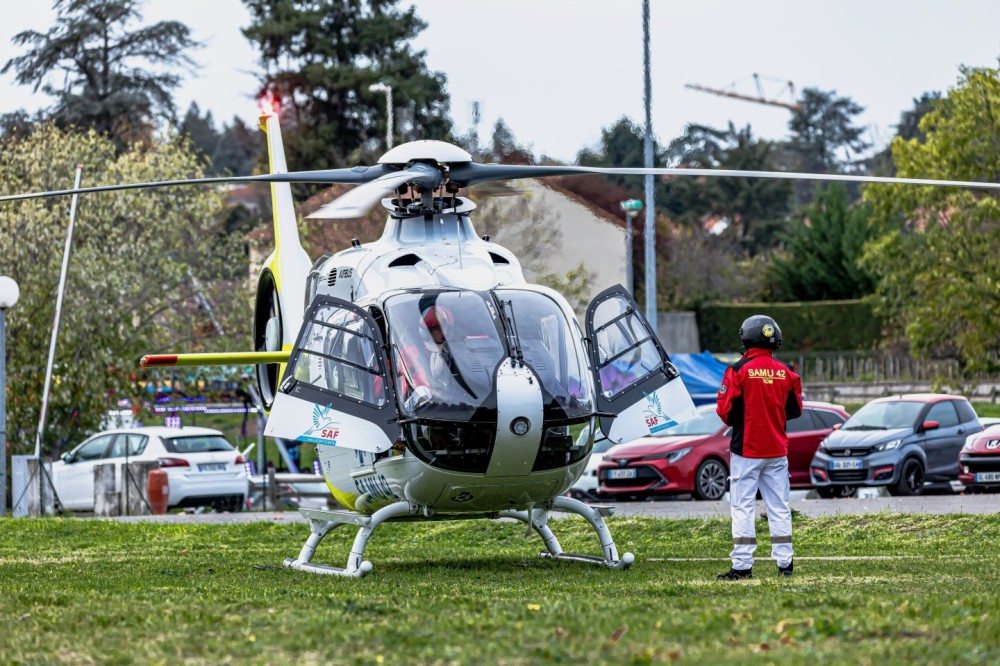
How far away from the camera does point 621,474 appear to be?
81.8ft

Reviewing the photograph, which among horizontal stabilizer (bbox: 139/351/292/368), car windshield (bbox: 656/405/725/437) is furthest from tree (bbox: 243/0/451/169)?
horizontal stabilizer (bbox: 139/351/292/368)

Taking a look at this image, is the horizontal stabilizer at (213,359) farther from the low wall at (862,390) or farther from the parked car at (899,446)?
the low wall at (862,390)

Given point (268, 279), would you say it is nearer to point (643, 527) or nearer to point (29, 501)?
point (643, 527)

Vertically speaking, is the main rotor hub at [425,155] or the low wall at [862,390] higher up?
the main rotor hub at [425,155]

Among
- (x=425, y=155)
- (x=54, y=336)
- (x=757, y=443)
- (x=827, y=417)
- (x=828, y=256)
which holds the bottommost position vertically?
(x=827, y=417)

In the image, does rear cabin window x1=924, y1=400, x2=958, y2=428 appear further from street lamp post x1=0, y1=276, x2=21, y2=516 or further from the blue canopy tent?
street lamp post x1=0, y1=276, x2=21, y2=516

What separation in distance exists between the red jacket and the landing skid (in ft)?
5.54

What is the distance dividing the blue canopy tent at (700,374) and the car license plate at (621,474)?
33.0 feet

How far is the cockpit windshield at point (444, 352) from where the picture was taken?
11492mm

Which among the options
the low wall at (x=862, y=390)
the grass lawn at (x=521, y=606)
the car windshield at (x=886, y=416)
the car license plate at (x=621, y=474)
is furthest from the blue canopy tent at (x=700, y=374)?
the grass lawn at (x=521, y=606)

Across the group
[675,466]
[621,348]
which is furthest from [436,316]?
[675,466]

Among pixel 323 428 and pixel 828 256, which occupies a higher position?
pixel 828 256

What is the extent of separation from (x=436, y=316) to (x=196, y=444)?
16.1 meters

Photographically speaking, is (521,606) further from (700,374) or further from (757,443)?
(700,374)
